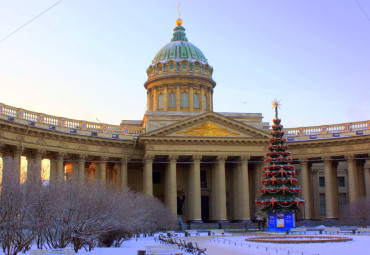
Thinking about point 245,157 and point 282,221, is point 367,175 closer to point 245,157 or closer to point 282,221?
point 245,157

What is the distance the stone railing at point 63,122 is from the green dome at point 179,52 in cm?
1769

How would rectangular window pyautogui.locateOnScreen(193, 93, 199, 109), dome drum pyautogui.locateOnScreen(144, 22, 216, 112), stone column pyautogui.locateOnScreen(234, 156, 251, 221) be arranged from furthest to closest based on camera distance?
rectangular window pyautogui.locateOnScreen(193, 93, 199, 109), dome drum pyautogui.locateOnScreen(144, 22, 216, 112), stone column pyautogui.locateOnScreen(234, 156, 251, 221)

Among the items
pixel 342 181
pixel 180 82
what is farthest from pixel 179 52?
pixel 342 181

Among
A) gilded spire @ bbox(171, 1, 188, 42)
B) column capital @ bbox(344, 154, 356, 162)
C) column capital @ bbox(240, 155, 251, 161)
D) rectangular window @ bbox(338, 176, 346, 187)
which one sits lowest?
rectangular window @ bbox(338, 176, 346, 187)

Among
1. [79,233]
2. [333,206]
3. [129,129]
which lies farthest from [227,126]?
[79,233]

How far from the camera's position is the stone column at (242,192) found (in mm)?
60750

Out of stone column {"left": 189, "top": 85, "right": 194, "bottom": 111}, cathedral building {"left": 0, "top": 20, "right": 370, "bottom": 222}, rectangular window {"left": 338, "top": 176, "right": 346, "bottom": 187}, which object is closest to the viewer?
cathedral building {"left": 0, "top": 20, "right": 370, "bottom": 222}

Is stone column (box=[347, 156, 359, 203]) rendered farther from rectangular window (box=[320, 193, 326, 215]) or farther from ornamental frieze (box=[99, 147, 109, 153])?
ornamental frieze (box=[99, 147, 109, 153])

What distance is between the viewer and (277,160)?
4350 cm

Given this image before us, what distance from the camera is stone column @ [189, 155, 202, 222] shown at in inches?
2344

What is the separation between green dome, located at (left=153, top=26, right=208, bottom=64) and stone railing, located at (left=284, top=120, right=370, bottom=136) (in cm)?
2009

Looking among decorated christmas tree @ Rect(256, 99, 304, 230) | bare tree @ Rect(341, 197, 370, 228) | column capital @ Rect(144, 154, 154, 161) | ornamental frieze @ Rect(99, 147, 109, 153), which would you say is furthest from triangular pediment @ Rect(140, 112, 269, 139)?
decorated christmas tree @ Rect(256, 99, 304, 230)

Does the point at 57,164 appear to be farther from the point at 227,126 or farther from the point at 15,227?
the point at 15,227

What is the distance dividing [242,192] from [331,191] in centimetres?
1075
